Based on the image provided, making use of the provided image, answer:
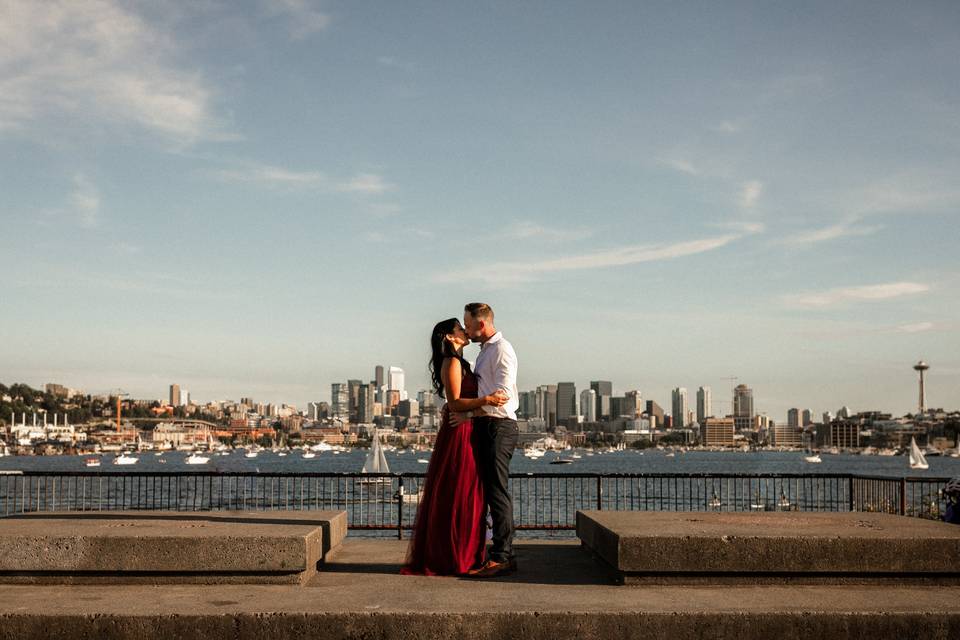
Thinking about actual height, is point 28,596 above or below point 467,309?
below

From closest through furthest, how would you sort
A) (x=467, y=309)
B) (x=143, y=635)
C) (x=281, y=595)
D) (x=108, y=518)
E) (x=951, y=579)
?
(x=143, y=635)
(x=281, y=595)
(x=951, y=579)
(x=467, y=309)
(x=108, y=518)

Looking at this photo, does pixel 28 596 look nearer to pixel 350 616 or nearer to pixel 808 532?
pixel 350 616

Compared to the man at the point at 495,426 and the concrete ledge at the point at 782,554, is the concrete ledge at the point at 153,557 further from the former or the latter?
the concrete ledge at the point at 782,554

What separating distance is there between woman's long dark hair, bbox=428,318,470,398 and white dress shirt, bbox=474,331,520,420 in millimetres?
250

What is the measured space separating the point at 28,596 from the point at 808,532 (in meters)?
6.47

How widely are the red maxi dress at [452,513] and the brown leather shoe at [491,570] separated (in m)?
0.11

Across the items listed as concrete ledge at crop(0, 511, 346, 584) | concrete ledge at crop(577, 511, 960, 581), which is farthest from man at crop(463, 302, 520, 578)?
concrete ledge at crop(0, 511, 346, 584)

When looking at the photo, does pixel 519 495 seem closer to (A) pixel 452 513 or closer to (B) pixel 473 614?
(A) pixel 452 513

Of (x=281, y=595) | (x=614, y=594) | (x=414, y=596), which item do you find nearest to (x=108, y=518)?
(x=281, y=595)

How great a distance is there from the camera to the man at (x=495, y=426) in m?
9.85

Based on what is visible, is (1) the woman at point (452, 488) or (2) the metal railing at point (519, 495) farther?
(2) the metal railing at point (519, 495)

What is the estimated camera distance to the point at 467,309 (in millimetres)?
9992

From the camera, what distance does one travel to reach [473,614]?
314 inches

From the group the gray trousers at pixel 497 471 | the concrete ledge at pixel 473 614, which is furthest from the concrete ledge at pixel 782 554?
the gray trousers at pixel 497 471
